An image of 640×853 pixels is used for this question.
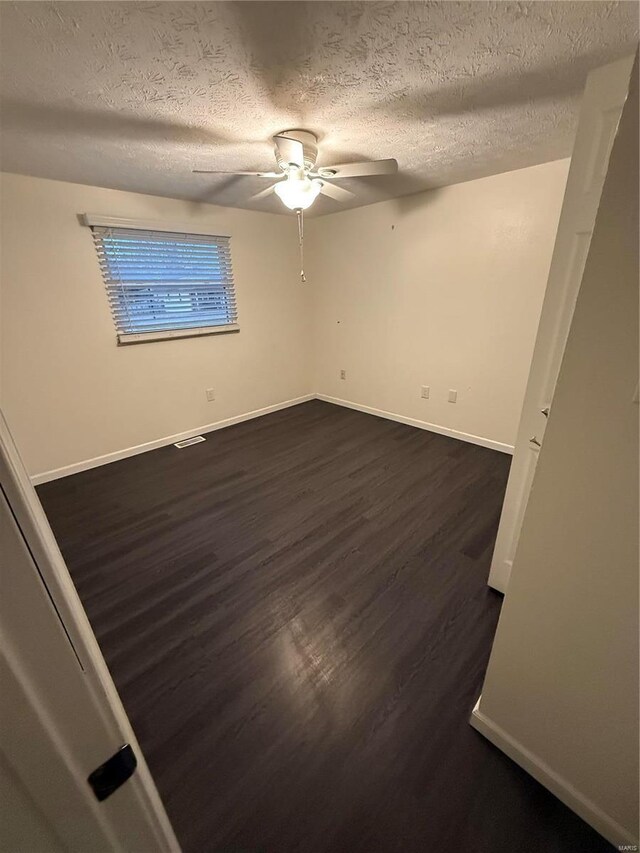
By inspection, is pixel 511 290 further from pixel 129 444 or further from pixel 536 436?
pixel 129 444

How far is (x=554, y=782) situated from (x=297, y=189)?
2.66 meters

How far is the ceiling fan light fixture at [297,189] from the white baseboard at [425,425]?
237 centimetres

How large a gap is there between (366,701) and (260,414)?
3.20 m

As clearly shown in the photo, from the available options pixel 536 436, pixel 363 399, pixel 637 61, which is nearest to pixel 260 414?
pixel 363 399

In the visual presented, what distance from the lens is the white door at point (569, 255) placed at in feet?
3.34

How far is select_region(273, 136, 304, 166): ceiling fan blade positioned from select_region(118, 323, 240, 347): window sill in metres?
1.88

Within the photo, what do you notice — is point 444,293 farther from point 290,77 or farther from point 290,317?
point 290,77

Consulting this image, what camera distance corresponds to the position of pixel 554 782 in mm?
1013

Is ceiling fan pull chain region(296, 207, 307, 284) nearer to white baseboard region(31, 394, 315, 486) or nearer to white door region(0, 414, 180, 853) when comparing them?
white baseboard region(31, 394, 315, 486)

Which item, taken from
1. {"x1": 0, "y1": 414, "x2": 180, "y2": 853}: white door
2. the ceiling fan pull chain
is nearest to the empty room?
{"x1": 0, "y1": 414, "x2": 180, "y2": 853}: white door

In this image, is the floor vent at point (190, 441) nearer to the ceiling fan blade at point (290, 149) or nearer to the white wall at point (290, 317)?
the white wall at point (290, 317)

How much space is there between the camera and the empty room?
70 centimetres

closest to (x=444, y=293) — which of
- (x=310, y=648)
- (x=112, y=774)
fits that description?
(x=310, y=648)

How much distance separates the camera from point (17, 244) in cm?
233
